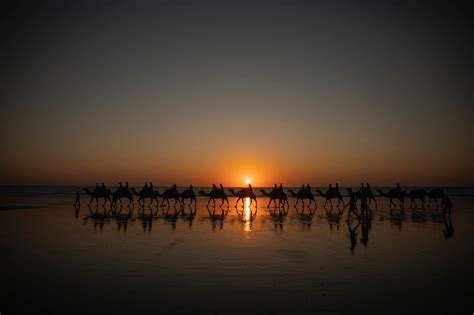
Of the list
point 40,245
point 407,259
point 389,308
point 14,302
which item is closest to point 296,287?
point 389,308

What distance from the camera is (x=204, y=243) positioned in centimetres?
1433

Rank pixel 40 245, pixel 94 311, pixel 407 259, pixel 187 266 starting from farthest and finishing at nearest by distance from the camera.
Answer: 1. pixel 40 245
2. pixel 407 259
3. pixel 187 266
4. pixel 94 311

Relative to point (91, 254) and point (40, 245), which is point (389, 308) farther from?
point (40, 245)

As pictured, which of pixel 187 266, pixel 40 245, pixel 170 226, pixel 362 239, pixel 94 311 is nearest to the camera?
pixel 94 311

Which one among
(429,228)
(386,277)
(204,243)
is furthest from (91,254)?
(429,228)

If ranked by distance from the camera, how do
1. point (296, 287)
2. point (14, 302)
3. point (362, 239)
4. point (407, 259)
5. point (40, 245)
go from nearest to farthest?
point (14, 302)
point (296, 287)
point (407, 259)
point (40, 245)
point (362, 239)

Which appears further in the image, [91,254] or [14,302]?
[91,254]

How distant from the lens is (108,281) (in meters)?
9.02

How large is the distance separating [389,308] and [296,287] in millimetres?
2020

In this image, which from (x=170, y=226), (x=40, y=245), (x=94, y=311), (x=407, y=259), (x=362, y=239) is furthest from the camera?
(x=170, y=226)

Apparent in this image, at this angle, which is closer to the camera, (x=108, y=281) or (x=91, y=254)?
(x=108, y=281)

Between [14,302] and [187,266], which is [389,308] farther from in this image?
[14,302]

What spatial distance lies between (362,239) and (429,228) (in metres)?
6.50

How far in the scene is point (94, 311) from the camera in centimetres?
712
